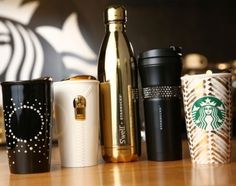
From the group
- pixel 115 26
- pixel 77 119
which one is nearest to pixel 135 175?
pixel 77 119

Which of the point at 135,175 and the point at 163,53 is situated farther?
the point at 163,53

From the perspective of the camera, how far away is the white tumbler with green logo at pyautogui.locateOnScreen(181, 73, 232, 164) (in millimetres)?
718

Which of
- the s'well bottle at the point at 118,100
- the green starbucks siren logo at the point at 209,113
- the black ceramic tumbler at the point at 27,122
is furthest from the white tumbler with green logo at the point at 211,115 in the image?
the black ceramic tumbler at the point at 27,122

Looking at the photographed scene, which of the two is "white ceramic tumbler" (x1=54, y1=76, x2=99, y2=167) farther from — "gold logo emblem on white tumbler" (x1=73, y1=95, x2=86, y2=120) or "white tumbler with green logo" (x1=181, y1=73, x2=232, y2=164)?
"white tumbler with green logo" (x1=181, y1=73, x2=232, y2=164)

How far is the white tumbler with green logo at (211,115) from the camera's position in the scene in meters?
0.72

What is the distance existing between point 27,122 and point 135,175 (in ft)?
0.61

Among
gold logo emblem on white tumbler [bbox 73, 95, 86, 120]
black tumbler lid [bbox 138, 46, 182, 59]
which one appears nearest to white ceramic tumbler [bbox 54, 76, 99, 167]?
gold logo emblem on white tumbler [bbox 73, 95, 86, 120]

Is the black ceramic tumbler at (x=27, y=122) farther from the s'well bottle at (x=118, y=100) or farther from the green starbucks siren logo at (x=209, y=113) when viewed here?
the green starbucks siren logo at (x=209, y=113)

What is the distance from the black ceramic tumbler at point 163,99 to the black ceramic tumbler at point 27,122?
0.18m

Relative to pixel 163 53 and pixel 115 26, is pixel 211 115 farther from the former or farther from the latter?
pixel 115 26

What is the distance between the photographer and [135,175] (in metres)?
0.66

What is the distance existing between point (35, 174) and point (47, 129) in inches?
2.8

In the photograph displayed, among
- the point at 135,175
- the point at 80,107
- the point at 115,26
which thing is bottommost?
the point at 135,175

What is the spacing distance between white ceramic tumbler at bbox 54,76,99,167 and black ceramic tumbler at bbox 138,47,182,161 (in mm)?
96
